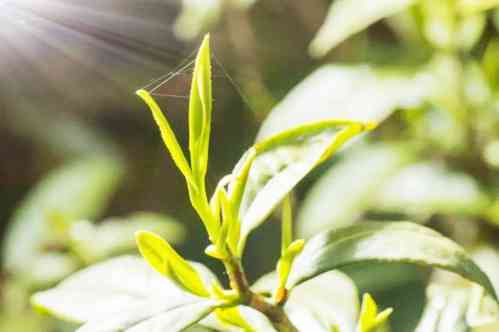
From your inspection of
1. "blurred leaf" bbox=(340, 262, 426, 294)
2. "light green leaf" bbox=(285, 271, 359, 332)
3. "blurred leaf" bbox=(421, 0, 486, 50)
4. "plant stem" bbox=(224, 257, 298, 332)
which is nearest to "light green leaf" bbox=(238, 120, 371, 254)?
"plant stem" bbox=(224, 257, 298, 332)

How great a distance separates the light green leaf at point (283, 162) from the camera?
724 mm

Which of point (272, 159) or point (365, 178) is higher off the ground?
point (272, 159)

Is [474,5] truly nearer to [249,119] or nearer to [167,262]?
[167,262]

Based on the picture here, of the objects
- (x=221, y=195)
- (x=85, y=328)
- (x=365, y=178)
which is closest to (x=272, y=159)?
(x=221, y=195)

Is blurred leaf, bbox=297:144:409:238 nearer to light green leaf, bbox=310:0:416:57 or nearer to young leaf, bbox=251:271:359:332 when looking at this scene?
light green leaf, bbox=310:0:416:57

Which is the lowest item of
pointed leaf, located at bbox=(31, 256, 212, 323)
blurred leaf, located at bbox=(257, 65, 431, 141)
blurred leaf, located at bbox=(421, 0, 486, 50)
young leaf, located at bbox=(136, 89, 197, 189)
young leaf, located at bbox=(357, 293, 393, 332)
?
young leaf, located at bbox=(357, 293, 393, 332)

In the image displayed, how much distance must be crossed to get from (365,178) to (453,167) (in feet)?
0.48

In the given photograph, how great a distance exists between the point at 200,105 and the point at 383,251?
0.66 feet

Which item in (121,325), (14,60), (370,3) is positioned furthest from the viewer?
(14,60)

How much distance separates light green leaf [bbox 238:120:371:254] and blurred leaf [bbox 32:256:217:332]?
72mm

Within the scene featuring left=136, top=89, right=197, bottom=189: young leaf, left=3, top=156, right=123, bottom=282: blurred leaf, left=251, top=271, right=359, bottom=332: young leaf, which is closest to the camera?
left=136, top=89, right=197, bottom=189: young leaf

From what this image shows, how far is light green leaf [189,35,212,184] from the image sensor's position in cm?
65

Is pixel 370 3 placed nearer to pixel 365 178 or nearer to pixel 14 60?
pixel 365 178

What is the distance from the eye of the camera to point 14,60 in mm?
2627
